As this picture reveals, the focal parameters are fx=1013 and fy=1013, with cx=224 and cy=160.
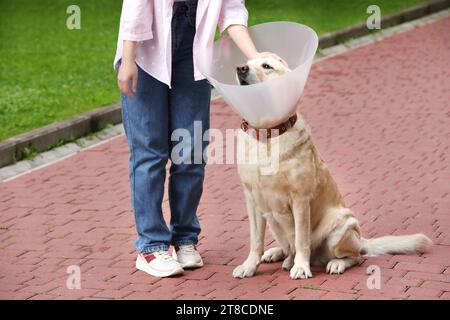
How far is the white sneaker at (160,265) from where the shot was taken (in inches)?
218

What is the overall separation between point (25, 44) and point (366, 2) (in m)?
6.29

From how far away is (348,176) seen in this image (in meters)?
7.77

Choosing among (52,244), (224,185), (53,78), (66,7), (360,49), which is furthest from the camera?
→ (66,7)

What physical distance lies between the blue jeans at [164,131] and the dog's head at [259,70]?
1.57ft

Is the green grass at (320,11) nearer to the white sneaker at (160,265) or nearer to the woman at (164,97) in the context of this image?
the woman at (164,97)

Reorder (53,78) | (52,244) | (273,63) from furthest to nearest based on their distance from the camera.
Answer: (53,78) < (52,244) < (273,63)

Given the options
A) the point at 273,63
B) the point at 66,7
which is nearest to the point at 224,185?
the point at 273,63

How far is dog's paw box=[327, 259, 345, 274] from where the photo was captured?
18.0 ft

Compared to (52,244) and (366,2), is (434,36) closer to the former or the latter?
(366,2)

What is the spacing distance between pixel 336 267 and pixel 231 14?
4.85 feet

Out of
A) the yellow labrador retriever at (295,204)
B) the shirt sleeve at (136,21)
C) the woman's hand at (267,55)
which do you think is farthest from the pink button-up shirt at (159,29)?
the yellow labrador retriever at (295,204)

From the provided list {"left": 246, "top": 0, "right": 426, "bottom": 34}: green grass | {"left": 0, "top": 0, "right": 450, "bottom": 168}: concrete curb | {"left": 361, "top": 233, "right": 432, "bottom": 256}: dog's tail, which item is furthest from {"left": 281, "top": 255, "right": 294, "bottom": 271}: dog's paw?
{"left": 246, "top": 0, "right": 426, "bottom": 34}: green grass

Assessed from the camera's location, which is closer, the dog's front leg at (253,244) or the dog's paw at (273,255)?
the dog's front leg at (253,244)

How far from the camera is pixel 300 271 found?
5.40 metres
